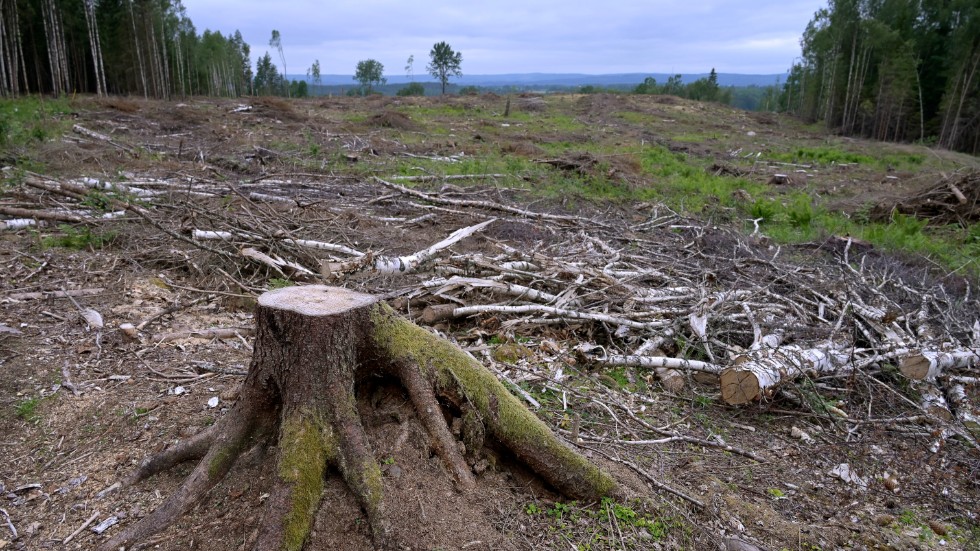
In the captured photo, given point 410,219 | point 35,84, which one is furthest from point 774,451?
point 35,84

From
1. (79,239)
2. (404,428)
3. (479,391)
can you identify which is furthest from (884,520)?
(79,239)

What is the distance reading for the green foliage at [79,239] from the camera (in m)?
6.46

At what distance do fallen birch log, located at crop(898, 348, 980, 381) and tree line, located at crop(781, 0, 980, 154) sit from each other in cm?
3025

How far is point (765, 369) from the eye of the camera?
4.23 m

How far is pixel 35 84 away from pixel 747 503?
133 ft

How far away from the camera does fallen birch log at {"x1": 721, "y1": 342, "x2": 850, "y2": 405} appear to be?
419 centimetres

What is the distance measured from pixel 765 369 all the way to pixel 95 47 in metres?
35.2

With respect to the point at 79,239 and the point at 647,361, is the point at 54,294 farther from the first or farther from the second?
the point at 647,361

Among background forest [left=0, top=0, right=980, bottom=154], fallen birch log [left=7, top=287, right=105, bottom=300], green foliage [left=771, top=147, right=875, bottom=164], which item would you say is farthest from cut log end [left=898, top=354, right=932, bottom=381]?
background forest [left=0, top=0, right=980, bottom=154]

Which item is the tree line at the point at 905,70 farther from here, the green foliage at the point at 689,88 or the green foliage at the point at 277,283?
the green foliage at the point at 277,283

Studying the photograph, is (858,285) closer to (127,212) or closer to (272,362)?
(272,362)

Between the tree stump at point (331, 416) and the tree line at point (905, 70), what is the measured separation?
34377 mm

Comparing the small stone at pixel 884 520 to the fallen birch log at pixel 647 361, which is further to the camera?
the fallen birch log at pixel 647 361

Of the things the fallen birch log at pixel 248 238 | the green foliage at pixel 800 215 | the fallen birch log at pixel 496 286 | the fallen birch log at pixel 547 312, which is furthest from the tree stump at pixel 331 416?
the green foliage at pixel 800 215
